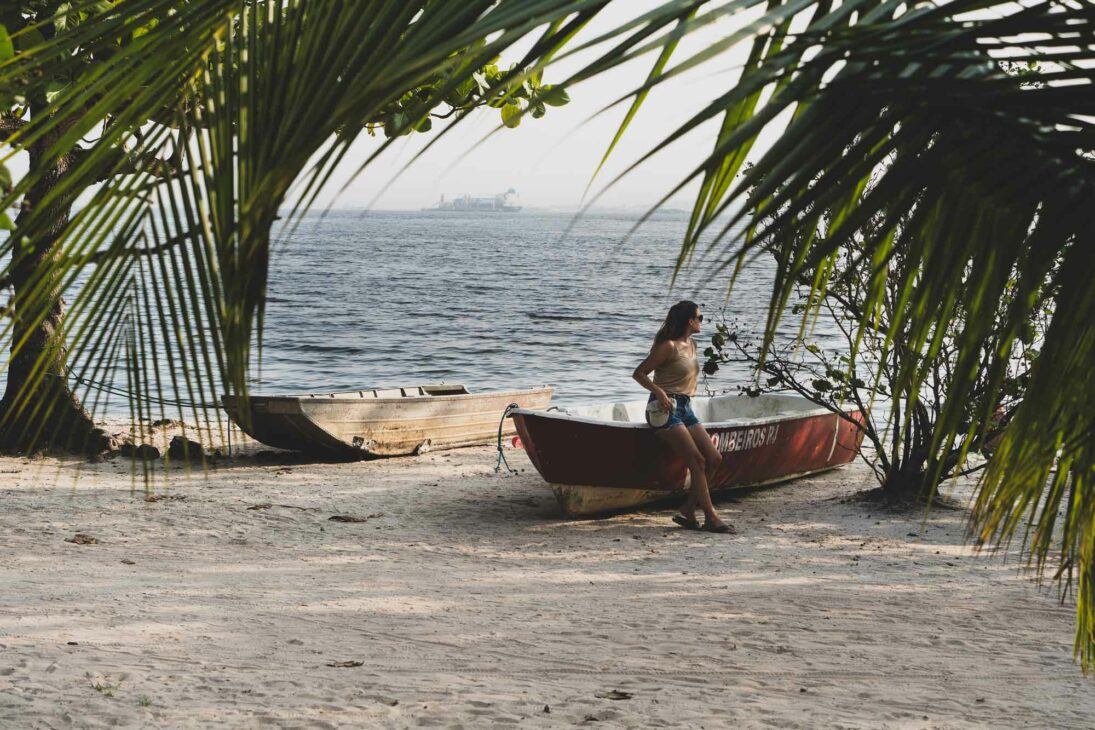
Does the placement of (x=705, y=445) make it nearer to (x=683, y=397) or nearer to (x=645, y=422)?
(x=683, y=397)

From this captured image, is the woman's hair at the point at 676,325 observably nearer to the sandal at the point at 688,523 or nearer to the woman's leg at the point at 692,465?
the woman's leg at the point at 692,465

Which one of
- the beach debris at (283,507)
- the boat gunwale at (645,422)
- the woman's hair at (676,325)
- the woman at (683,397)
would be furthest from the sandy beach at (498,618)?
the woman's hair at (676,325)

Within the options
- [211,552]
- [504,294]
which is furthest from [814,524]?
[504,294]

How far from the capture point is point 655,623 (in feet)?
21.2

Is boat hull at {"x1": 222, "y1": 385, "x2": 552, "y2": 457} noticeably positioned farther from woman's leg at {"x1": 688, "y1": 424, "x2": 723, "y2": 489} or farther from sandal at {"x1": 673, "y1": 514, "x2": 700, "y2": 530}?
woman's leg at {"x1": 688, "y1": 424, "x2": 723, "y2": 489}

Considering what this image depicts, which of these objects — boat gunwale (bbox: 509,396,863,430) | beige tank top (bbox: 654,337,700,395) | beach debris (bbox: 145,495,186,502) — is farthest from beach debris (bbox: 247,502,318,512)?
beige tank top (bbox: 654,337,700,395)

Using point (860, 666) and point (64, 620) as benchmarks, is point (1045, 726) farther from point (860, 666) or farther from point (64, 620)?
point (64, 620)

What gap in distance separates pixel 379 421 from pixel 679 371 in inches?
205

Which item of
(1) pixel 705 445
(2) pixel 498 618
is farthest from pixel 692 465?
(2) pixel 498 618

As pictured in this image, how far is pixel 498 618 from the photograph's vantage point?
6465 mm

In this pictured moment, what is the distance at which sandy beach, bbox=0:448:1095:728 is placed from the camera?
4781 millimetres

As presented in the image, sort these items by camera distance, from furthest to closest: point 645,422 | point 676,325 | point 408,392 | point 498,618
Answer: point 408,392 < point 645,422 < point 676,325 < point 498,618

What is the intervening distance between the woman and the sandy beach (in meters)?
0.26

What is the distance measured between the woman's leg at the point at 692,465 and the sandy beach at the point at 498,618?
237 millimetres
